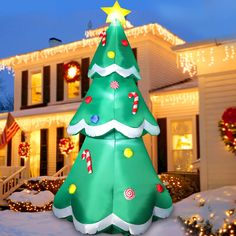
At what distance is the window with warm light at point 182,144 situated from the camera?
13906mm

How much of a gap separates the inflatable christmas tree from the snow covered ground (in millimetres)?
192

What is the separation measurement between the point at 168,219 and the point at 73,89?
37.5 feet

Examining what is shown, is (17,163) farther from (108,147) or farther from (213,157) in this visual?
(108,147)

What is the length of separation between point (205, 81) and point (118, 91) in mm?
4172

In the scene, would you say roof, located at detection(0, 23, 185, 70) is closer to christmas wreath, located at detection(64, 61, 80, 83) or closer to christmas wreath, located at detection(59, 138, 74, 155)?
christmas wreath, located at detection(64, 61, 80, 83)

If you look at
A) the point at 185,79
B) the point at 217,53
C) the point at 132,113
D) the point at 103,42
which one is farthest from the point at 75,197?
the point at 185,79

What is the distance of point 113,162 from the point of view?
5.96m

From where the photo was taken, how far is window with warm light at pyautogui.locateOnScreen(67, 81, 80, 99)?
16.9m

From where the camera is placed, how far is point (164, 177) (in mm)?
10266

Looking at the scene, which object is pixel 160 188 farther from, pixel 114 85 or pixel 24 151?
pixel 24 151

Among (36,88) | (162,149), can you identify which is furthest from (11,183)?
(162,149)

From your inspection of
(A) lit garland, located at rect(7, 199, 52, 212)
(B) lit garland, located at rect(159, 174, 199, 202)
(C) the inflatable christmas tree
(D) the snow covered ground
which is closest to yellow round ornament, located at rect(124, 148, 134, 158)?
(C) the inflatable christmas tree

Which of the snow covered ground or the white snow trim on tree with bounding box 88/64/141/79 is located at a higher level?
the white snow trim on tree with bounding box 88/64/141/79

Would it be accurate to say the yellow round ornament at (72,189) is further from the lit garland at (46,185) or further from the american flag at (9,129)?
the american flag at (9,129)
